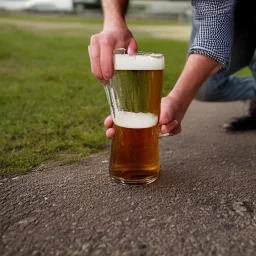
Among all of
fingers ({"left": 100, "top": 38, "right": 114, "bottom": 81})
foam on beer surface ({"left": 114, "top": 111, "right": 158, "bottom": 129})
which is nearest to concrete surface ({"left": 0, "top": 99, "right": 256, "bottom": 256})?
foam on beer surface ({"left": 114, "top": 111, "right": 158, "bottom": 129})

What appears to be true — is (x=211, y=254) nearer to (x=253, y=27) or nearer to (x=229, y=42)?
(x=229, y=42)

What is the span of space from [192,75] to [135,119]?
0.35 m

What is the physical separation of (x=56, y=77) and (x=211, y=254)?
11.4ft

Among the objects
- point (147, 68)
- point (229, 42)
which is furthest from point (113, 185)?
point (229, 42)

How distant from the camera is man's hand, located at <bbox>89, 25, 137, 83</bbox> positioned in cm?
132

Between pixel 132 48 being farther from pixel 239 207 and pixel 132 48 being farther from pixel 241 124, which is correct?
pixel 241 124

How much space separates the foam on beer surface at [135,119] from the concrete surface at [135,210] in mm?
278

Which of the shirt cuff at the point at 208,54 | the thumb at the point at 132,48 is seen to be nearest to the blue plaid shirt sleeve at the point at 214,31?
the shirt cuff at the point at 208,54

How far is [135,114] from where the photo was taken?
4.50 ft

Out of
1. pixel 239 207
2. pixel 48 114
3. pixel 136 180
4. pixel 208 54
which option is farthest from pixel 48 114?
pixel 239 207

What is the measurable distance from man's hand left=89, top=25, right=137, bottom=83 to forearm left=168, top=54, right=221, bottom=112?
0.26 m

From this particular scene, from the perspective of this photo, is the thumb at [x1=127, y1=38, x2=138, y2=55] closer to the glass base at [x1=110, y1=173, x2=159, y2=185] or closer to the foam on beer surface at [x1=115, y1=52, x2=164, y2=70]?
the foam on beer surface at [x1=115, y1=52, x2=164, y2=70]

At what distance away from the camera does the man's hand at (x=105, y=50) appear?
1.32m

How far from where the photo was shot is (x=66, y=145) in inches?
78.5
